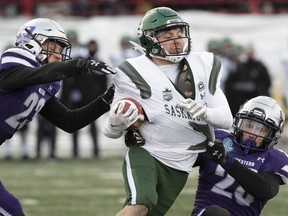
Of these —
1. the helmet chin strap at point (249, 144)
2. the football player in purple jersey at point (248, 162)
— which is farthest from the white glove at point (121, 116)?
the helmet chin strap at point (249, 144)

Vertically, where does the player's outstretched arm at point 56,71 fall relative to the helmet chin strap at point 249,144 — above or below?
above

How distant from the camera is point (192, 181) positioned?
10.2m

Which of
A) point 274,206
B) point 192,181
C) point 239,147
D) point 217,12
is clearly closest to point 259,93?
point 192,181

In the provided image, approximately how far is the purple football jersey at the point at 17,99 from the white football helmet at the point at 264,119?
113 centimetres

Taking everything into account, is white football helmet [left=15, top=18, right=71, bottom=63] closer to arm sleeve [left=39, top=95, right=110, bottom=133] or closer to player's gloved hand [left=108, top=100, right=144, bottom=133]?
arm sleeve [left=39, top=95, right=110, bottom=133]

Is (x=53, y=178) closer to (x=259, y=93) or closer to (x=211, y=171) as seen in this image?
(x=259, y=93)

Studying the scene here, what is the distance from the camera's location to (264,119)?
5.39 m

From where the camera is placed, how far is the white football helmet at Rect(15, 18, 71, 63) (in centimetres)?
543

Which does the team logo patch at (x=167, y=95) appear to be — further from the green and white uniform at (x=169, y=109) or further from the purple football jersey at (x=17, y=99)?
the purple football jersey at (x=17, y=99)

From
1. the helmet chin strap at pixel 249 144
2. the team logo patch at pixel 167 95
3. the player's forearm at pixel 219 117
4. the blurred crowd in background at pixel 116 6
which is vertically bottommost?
the blurred crowd in background at pixel 116 6

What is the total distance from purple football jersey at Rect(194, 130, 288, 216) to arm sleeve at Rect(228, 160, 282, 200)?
11 cm

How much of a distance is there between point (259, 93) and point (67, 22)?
6.33 metres

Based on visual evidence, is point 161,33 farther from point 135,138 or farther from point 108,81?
point 108,81

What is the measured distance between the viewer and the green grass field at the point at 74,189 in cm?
790
